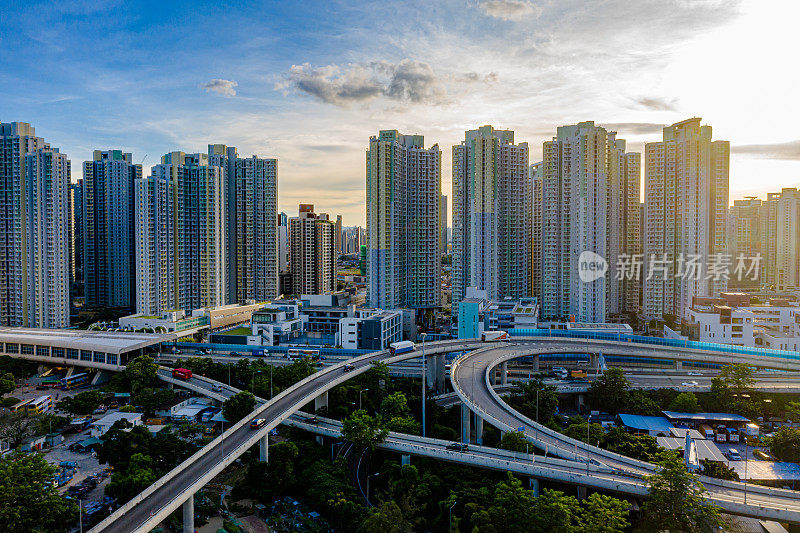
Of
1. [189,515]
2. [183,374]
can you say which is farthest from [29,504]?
[183,374]

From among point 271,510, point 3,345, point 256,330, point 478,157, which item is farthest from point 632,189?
point 3,345

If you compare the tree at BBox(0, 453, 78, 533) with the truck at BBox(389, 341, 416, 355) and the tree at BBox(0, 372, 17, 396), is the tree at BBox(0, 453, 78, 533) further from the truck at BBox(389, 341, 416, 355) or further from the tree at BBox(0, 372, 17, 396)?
the truck at BBox(389, 341, 416, 355)

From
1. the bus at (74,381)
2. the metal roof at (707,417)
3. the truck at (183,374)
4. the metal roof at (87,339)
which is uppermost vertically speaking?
the metal roof at (87,339)

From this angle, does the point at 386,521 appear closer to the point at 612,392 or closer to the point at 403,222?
the point at 612,392

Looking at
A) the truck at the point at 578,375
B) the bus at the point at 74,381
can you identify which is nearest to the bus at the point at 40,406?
the bus at the point at 74,381

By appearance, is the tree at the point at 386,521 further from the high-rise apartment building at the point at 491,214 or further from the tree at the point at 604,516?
the high-rise apartment building at the point at 491,214
